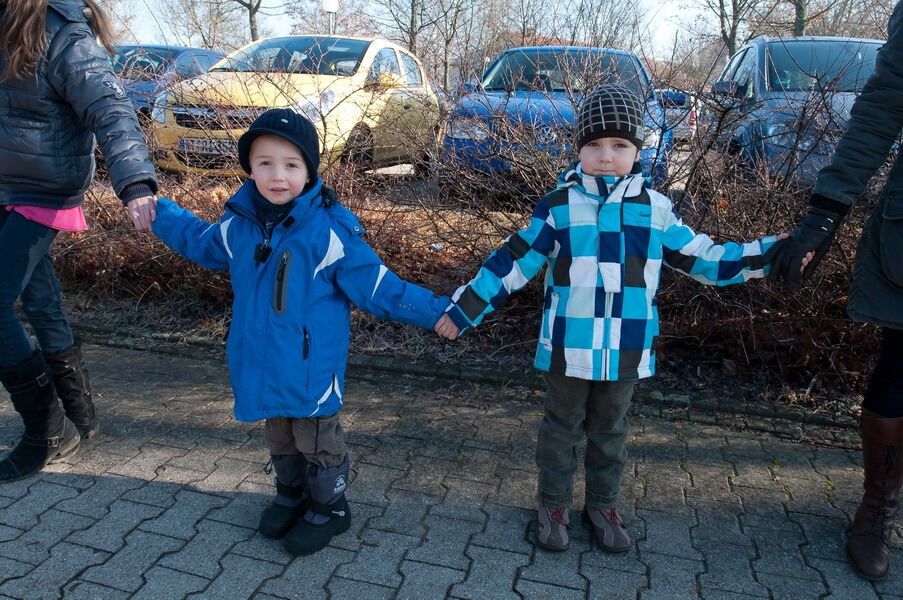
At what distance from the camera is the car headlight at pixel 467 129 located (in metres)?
4.02

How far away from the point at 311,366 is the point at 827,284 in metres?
2.69

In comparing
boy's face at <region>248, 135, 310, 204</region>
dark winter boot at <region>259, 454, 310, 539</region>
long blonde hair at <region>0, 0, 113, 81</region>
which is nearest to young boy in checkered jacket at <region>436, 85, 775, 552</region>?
boy's face at <region>248, 135, 310, 204</region>

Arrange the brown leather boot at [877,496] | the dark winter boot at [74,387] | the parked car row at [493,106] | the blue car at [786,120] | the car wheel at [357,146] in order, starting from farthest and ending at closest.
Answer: the car wheel at [357,146] → the parked car row at [493,106] → the blue car at [786,120] → the dark winter boot at [74,387] → the brown leather boot at [877,496]

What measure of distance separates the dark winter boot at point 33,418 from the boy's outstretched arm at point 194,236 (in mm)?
898

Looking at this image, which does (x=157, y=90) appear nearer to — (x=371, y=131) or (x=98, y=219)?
(x=98, y=219)

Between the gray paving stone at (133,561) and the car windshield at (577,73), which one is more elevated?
the car windshield at (577,73)

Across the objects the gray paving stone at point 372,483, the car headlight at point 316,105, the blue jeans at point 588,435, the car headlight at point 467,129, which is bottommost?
the gray paving stone at point 372,483

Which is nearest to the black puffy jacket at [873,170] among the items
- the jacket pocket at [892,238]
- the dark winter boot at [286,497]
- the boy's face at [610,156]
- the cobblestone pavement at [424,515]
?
the jacket pocket at [892,238]

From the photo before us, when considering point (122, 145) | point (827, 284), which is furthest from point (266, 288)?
point (827, 284)

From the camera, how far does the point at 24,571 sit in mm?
2307

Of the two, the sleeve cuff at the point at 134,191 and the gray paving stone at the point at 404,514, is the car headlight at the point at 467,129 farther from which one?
the gray paving stone at the point at 404,514

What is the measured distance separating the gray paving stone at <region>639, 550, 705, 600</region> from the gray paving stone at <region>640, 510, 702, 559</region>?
33 mm

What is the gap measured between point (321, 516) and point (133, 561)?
64cm

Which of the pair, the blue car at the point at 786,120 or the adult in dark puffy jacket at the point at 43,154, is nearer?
the adult in dark puffy jacket at the point at 43,154
